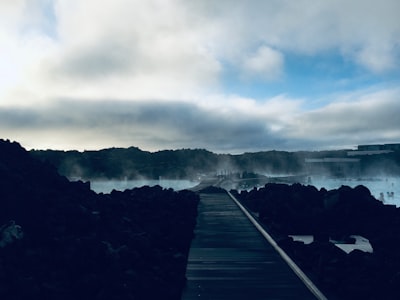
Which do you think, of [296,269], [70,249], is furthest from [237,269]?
[70,249]

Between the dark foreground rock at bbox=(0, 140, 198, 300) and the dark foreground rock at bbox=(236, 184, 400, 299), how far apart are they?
3.70 m

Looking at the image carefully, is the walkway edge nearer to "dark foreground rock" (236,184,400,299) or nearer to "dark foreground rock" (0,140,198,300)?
"dark foreground rock" (236,184,400,299)

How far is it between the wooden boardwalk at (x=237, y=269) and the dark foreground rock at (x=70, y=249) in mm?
511

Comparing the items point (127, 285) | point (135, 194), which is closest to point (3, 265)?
point (127, 285)

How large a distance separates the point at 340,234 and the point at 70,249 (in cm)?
1289

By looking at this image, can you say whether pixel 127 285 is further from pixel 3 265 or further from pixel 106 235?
pixel 106 235

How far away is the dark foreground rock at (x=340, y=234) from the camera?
1229 cm

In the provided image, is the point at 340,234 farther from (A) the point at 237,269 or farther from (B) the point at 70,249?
(B) the point at 70,249

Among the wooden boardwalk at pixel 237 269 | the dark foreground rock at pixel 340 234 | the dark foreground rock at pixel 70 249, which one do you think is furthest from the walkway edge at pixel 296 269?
the dark foreground rock at pixel 70 249

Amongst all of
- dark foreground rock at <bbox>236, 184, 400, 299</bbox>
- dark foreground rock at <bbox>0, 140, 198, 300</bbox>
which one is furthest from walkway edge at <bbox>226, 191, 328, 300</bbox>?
dark foreground rock at <bbox>0, 140, 198, 300</bbox>

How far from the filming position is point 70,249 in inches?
519

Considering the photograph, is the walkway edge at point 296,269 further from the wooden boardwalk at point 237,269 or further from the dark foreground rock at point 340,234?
the dark foreground rock at point 340,234

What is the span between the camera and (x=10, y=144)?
21750mm

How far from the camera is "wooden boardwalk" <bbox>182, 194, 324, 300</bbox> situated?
11.2 m
